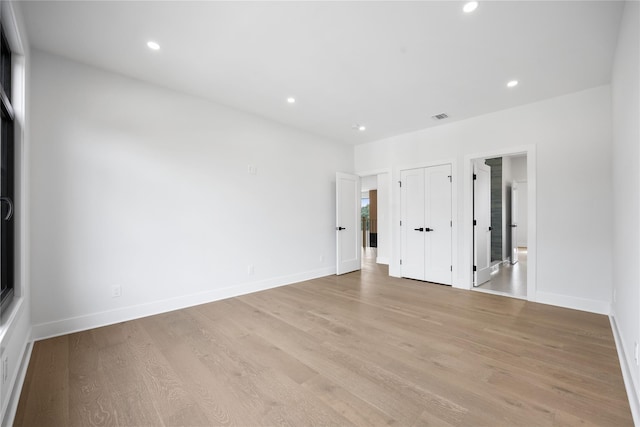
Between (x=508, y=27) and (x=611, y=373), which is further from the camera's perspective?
(x=508, y=27)

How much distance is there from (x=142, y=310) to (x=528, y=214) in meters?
5.13

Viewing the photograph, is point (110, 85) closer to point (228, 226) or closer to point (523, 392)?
point (228, 226)

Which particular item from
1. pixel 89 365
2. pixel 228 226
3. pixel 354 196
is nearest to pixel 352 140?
pixel 354 196

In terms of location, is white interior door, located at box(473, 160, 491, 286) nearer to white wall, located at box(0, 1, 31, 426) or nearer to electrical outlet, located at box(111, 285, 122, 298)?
electrical outlet, located at box(111, 285, 122, 298)

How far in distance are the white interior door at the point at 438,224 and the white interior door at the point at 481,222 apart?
383 mm

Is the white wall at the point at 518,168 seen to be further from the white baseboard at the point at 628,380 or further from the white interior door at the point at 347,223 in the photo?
the white baseboard at the point at 628,380

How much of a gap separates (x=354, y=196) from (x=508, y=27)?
3857mm

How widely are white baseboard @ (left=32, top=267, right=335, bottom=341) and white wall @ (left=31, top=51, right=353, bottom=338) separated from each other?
1 centimetres

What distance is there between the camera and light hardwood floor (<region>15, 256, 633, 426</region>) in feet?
5.32

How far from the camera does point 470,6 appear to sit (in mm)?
2021

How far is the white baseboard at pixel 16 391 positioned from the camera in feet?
5.10

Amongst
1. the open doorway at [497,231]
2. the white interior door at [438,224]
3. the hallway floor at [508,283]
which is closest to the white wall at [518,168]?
the open doorway at [497,231]

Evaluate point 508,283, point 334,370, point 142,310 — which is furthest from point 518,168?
point 142,310

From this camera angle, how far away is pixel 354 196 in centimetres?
584
